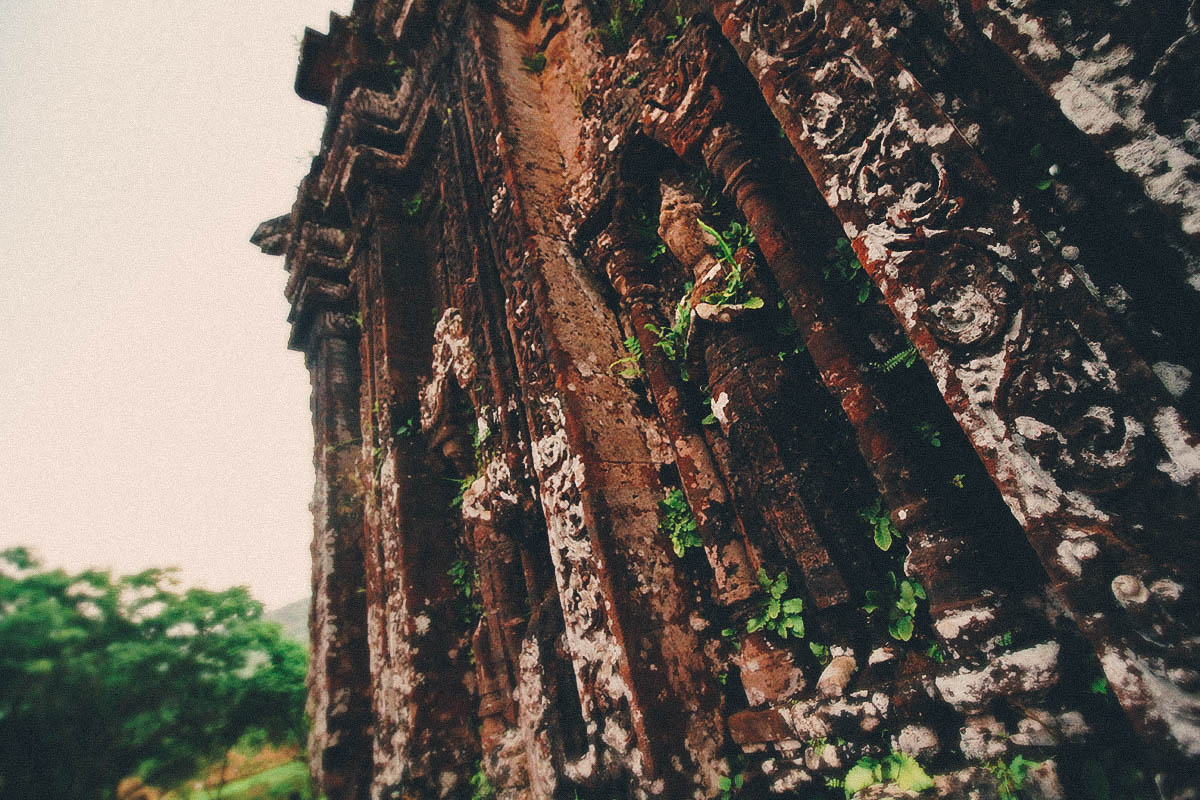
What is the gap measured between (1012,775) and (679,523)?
1553mm

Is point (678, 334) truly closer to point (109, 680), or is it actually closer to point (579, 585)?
point (579, 585)

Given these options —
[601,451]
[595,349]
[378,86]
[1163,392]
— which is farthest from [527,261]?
[378,86]

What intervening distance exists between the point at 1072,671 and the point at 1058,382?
767mm

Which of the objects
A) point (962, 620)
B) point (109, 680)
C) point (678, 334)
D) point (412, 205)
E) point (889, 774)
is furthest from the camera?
point (412, 205)

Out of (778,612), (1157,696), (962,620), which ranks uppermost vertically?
(778,612)

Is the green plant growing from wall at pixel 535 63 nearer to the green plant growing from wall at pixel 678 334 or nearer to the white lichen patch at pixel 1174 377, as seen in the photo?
the green plant growing from wall at pixel 678 334

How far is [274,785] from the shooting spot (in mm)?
2258

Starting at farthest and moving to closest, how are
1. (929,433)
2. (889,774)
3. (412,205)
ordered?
(412,205)
(929,433)
(889,774)

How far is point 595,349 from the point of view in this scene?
10.5 ft

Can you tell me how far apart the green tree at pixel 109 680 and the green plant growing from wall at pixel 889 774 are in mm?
2088

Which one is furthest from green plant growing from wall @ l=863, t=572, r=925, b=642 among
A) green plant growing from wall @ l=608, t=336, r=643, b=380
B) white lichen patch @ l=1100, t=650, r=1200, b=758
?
green plant growing from wall @ l=608, t=336, r=643, b=380

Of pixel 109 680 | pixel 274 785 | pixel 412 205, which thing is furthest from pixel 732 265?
pixel 412 205

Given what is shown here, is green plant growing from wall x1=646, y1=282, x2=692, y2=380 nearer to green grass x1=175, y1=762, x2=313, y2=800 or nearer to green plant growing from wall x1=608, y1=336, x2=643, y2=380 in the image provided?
green plant growing from wall x1=608, y1=336, x2=643, y2=380

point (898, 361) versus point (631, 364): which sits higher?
point (631, 364)
